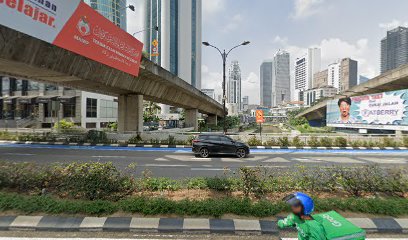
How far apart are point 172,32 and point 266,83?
363 ft

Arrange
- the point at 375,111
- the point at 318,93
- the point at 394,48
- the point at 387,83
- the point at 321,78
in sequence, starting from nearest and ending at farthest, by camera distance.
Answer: the point at 387,83 < the point at 375,111 < the point at 394,48 < the point at 318,93 < the point at 321,78

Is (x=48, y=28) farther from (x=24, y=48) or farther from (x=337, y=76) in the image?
(x=337, y=76)

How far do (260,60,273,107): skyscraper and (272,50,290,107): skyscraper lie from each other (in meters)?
3.62

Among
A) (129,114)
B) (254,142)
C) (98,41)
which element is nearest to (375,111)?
(254,142)

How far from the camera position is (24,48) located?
31.8 feet

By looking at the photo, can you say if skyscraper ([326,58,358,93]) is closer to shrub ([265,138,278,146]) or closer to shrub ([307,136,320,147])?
shrub ([307,136,320,147])

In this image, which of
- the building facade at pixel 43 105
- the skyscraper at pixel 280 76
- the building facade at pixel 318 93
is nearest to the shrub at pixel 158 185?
the building facade at pixel 43 105

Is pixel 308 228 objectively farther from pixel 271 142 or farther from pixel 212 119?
pixel 212 119

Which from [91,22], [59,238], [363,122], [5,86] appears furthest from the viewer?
[5,86]

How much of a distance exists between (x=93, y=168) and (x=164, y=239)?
2.68 metres

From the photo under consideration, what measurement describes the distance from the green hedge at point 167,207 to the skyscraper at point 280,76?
6797 inches

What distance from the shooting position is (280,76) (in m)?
176

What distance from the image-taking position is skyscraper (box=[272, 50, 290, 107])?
16662cm

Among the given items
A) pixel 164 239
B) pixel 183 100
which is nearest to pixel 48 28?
pixel 164 239
